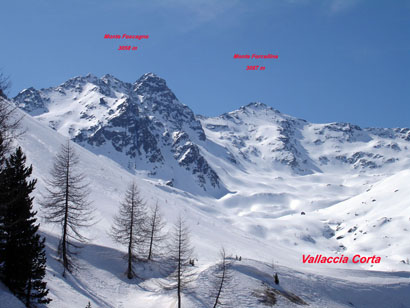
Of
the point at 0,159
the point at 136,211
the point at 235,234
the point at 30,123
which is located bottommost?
the point at 235,234

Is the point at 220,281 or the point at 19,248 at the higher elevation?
the point at 19,248

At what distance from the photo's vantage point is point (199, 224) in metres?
75.8

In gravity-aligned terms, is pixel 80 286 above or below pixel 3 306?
below

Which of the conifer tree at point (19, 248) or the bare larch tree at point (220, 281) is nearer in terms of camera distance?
the conifer tree at point (19, 248)

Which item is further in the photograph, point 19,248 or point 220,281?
point 220,281

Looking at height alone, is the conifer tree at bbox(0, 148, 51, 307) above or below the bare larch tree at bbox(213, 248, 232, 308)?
above

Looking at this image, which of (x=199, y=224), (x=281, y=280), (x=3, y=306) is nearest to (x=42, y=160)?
(x=199, y=224)

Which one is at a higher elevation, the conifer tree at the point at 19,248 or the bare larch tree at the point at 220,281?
the conifer tree at the point at 19,248

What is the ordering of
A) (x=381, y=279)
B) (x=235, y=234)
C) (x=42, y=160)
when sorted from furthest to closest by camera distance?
(x=235, y=234) → (x=42, y=160) → (x=381, y=279)

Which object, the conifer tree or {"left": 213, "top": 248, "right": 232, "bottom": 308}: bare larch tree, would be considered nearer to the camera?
the conifer tree

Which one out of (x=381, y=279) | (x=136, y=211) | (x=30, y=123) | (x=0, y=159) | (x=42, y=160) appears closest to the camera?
(x=0, y=159)

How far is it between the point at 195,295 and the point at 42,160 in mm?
49503

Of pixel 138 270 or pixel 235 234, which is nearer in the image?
pixel 138 270

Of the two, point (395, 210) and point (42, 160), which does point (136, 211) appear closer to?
point (42, 160)
